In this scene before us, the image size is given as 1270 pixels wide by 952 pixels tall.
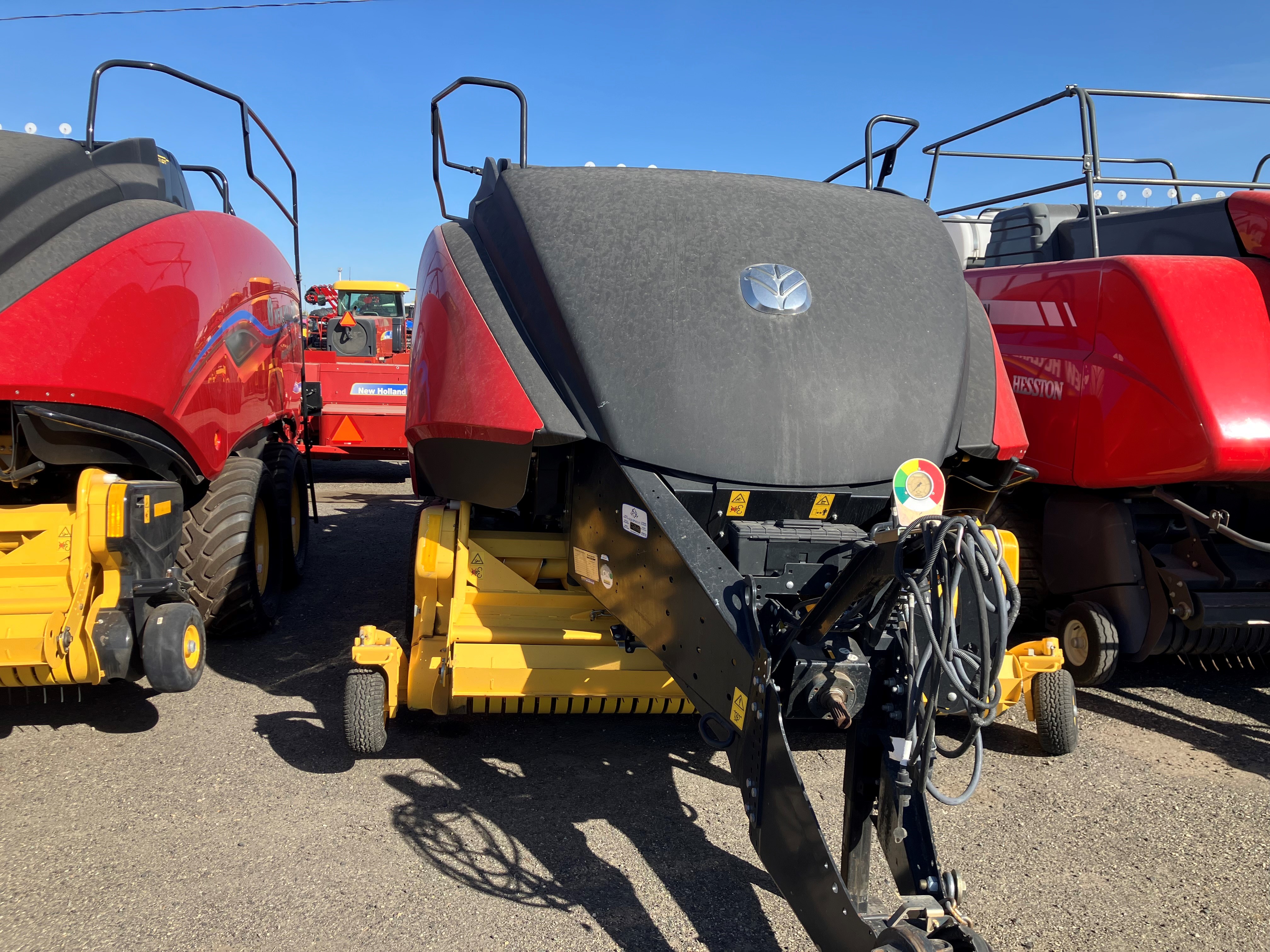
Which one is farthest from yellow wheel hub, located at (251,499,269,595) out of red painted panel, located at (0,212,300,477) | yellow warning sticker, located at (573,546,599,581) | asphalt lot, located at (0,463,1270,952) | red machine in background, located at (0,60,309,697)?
yellow warning sticker, located at (573,546,599,581)

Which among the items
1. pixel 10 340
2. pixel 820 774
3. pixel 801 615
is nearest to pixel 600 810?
pixel 820 774

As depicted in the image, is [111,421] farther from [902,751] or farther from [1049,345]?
[1049,345]

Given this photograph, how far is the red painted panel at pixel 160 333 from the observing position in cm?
306

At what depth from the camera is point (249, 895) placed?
8.14 feet

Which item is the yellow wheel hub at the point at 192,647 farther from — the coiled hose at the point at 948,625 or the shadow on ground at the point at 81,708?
the coiled hose at the point at 948,625

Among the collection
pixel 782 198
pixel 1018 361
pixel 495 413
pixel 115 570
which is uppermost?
Answer: pixel 782 198

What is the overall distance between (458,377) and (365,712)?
1197mm

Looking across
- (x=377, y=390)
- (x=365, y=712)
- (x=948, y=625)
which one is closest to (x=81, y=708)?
(x=365, y=712)

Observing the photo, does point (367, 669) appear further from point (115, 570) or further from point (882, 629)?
point (882, 629)

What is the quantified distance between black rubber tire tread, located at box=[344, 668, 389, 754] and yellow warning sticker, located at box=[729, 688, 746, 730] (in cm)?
146

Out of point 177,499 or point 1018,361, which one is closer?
point 177,499

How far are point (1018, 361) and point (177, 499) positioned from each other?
3.99 metres

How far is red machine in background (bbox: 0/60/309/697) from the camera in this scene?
10.0 ft

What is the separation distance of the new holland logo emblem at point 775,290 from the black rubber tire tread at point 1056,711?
1749mm
